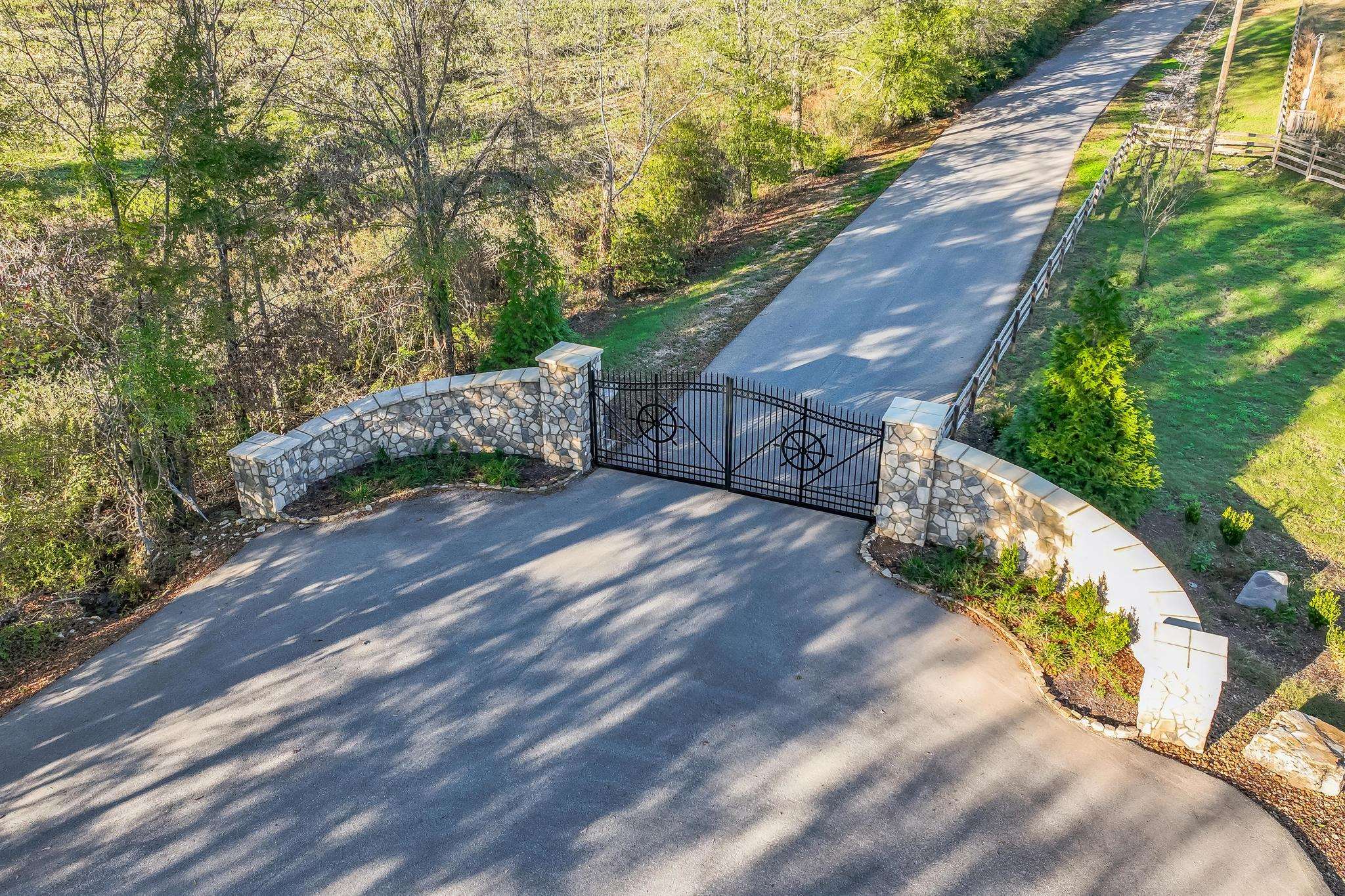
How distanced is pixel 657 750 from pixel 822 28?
23.8 metres

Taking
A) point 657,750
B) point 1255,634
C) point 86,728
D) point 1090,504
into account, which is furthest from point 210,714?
point 1255,634

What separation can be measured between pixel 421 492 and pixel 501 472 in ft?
3.59

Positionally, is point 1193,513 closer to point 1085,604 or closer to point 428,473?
point 1085,604

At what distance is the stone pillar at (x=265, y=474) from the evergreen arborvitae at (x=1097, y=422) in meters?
9.28

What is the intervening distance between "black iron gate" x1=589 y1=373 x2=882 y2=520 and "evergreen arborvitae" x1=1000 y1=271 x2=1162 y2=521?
207cm

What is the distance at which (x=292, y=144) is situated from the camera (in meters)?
14.1

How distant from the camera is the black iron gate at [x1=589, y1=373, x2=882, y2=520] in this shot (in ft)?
36.3

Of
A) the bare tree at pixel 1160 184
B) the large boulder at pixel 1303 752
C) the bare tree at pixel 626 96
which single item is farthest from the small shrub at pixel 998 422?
the bare tree at pixel 626 96

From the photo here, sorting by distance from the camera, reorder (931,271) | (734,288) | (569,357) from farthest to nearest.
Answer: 1. (734,288)
2. (931,271)
3. (569,357)

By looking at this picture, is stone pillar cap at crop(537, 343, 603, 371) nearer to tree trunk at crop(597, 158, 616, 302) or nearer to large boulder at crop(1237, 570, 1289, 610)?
tree trunk at crop(597, 158, 616, 302)

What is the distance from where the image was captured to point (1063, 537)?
9.10m

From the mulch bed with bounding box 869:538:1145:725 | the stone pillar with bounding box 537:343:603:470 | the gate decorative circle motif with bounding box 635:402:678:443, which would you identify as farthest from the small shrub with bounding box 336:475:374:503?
the mulch bed with bounding box 869:538:1145:725

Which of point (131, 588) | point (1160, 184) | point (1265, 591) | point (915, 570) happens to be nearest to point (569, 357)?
point (915, 570)

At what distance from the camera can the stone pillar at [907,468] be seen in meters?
9.70
